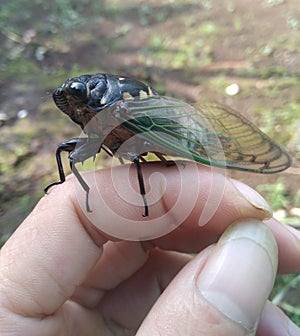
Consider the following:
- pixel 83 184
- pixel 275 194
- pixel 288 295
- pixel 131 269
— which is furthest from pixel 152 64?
pixel 83 184

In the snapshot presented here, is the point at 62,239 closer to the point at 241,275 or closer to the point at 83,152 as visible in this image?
the point at 83,152

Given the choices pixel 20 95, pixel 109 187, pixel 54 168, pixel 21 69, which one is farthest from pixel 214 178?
pixel 21 69

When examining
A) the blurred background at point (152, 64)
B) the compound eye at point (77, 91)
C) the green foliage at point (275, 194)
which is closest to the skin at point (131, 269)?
the compound eye at point (77, 91)

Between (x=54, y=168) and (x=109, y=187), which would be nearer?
(x=109, y=187)

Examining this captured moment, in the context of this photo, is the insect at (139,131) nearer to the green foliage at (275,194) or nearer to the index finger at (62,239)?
the index finger at (62,239)

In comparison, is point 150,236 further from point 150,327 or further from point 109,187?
point 150,327

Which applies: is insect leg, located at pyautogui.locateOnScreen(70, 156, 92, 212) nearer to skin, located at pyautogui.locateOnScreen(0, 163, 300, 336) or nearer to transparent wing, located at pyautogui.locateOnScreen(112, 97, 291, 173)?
skin, located at pyautogui.locateOnScreen(0, 163, 300, 336)
